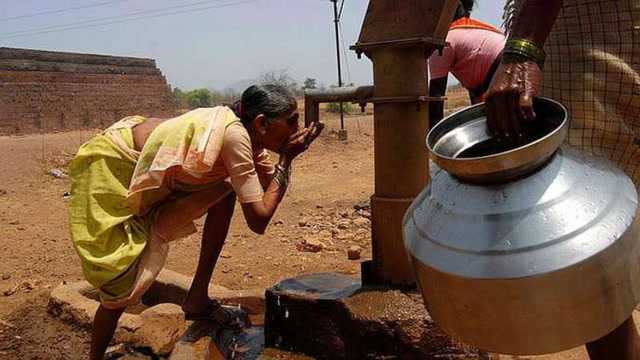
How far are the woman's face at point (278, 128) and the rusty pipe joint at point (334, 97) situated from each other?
63mm

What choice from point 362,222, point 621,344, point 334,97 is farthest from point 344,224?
point 621,344

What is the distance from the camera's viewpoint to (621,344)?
1.43 metres

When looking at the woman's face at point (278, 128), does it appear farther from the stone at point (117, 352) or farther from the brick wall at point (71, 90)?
the brick wall at point (71, 90)

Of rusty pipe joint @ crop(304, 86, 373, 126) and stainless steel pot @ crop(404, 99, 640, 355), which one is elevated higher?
rusty pipe joint @ crop(304, 86, 373, 126)

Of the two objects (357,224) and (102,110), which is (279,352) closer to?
(357,224)

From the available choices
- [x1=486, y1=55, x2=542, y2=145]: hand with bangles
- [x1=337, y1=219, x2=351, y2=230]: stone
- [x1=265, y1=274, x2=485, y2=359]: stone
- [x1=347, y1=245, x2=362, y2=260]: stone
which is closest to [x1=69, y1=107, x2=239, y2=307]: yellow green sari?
[x1=265, y1=274, x2=485, y2=359]: stone

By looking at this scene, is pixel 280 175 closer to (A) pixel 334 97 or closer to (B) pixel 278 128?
(B) pixel 278 128

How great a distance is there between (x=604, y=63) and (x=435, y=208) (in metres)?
0.60

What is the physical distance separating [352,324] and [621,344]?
93 cm

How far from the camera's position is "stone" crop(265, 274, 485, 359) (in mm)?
1994

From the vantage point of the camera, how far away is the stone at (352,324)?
1994 millimetres

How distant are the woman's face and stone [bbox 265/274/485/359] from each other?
0.62m

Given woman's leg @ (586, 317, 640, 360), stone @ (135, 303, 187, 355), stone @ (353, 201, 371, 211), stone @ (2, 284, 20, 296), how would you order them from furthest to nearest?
1. stone @ (353, 201, 371, 211)
2. stone @ (2, 284, 20, 296)
3. stone @ (135, 303, 187, 355)
4. woman's leg @ (586, 317, 640, 360)

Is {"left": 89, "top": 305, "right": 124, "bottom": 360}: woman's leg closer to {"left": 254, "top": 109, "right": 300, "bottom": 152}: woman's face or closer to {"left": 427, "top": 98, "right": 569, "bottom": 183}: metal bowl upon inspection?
{"left": 254, "top": 109, "right": 300, "bottom": 152}: woman's face
